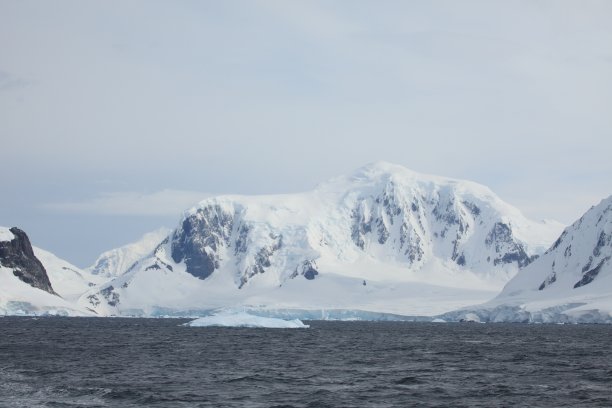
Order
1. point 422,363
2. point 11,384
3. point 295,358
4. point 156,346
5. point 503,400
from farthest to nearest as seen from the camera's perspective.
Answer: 1. point 156,346
2. point 295,358
3. point 422,363
4. point 11,384
5. point 503,400

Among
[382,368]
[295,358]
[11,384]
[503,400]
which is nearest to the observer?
[503,400]

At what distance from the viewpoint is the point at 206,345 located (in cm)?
13325

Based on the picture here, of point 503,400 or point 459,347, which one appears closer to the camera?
point 503,400

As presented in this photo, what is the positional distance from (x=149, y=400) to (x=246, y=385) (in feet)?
37.7

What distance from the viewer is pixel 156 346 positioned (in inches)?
5025

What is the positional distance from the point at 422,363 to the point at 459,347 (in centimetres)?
3601

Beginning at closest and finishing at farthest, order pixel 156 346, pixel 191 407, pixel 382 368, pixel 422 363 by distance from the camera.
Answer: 1. pixel 191 407
2. pixel 382 368
3. pixel 422 363
4. pixel 156 346

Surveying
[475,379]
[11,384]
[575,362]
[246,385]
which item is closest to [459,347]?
[575,362]

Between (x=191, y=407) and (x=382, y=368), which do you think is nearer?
(x=191, y=407)

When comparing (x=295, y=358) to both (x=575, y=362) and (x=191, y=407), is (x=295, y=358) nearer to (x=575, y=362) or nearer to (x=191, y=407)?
(x=575, y=362)

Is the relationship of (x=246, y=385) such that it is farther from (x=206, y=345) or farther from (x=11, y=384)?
(x=206, y=345)

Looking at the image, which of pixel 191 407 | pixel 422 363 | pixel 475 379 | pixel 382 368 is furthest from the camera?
pixel 422 363

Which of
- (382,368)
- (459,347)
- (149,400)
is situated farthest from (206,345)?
(149,400)

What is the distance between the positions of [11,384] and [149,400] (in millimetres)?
15200
